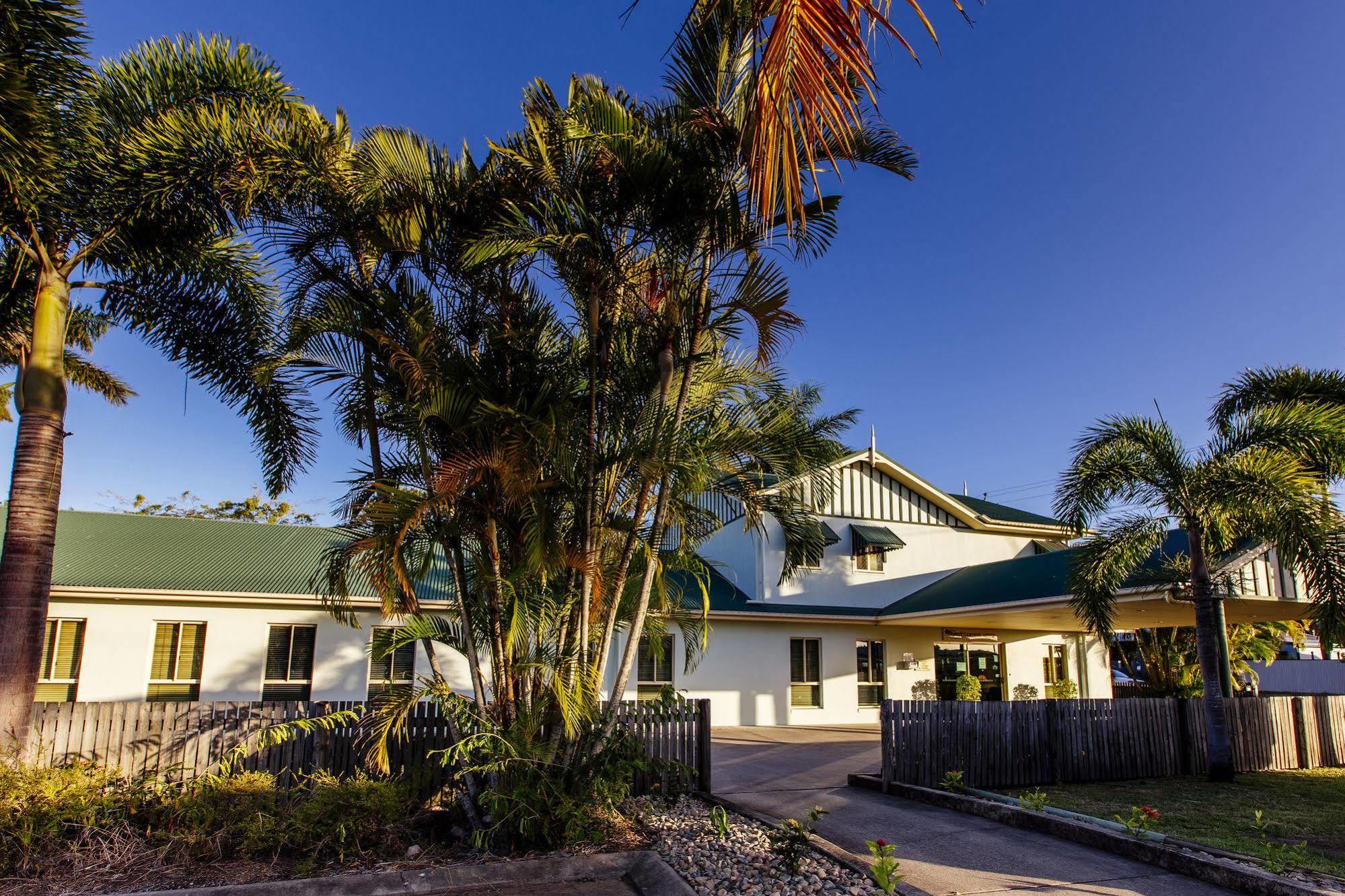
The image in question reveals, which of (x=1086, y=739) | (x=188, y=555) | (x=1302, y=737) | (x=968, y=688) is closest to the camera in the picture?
(x=1086, y=739)

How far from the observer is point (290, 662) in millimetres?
16547

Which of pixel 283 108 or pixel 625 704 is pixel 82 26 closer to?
pixel 283 108

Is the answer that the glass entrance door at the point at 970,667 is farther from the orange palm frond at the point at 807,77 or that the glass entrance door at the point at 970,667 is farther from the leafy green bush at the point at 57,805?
the orange palm frond at the point at 807,77

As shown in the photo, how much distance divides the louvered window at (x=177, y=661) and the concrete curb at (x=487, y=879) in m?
11.7

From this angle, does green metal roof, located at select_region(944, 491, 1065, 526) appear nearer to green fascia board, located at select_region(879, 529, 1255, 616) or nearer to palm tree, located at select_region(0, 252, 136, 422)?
green fascia board, located at select_region(879, 529, 1255, 616)

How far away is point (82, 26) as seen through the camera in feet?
23.5

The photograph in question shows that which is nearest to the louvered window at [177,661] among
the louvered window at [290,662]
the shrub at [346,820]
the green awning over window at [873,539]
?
the louvered window at [290,662]

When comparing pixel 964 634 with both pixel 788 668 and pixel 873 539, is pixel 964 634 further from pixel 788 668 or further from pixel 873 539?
pixel 788 668

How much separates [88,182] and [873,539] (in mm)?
18262

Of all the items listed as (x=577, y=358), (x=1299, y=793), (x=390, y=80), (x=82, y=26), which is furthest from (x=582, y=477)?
(x=1299, y=793)

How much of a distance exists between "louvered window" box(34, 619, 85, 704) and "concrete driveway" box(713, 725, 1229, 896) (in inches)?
469

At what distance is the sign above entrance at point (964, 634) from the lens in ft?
73.1

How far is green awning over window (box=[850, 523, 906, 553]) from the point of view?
21781 millimetres

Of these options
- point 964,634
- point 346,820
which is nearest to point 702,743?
point 346,820
